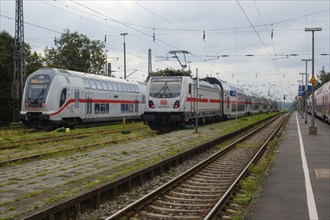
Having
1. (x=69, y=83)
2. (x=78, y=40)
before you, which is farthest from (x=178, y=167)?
(x=78, y=40)

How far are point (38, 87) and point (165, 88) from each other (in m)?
7.41

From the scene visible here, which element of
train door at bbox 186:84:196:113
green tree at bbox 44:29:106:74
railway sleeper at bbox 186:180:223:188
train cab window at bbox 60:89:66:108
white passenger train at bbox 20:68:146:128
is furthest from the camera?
green tree at bbox 44:29:106:74

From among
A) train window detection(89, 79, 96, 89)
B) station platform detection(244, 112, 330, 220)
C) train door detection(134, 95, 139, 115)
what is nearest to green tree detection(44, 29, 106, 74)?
train door detection(134, 95, 139, 115)

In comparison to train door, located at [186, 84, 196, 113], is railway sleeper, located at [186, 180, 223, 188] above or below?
below

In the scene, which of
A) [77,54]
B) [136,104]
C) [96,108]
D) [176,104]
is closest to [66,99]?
[96,108]

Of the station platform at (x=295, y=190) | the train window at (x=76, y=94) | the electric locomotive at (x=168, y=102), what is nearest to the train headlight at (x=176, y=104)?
the electric locomotive at (x=168, y=102)

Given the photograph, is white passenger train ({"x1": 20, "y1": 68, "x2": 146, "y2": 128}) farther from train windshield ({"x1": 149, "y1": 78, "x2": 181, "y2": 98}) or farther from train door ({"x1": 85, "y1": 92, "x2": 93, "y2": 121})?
train windshield ({"x1": 149, "y1": 78, "x2": 181, "y2": 98})

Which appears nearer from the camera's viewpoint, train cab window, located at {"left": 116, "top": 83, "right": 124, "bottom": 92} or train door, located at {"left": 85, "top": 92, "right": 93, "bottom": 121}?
train door, located at {"left": 85, "top": 92, "right": 93, "bottom": 121}

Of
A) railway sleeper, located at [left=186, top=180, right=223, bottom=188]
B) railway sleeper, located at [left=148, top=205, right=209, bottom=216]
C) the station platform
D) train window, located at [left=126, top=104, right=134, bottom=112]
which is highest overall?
train window, located at [left=126, top=104, right=134, bottom=112]

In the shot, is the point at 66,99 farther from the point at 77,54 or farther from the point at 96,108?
the point at 77,54

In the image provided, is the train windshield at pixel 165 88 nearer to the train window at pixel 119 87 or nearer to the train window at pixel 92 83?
the train window at pixel 92 83

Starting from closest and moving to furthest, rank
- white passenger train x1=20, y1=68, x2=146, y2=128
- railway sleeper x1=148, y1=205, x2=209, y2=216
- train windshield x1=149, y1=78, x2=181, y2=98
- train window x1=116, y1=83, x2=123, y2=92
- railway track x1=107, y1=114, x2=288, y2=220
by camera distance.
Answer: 1. railway track x1=107, y1=114, x2=288, y2=220
2. railway sleeper x1=148, y1=205, x2=209, y2=216
3. white passenger train x1=20, y1=68, x2=146, y2=128
4. train windshield x1=149, y1=78, x2=181, y2=98
5. train window x1=116, y1=83, x2=123, y2=92

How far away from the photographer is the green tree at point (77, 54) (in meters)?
72.2

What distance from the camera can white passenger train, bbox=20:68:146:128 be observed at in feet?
83.1
